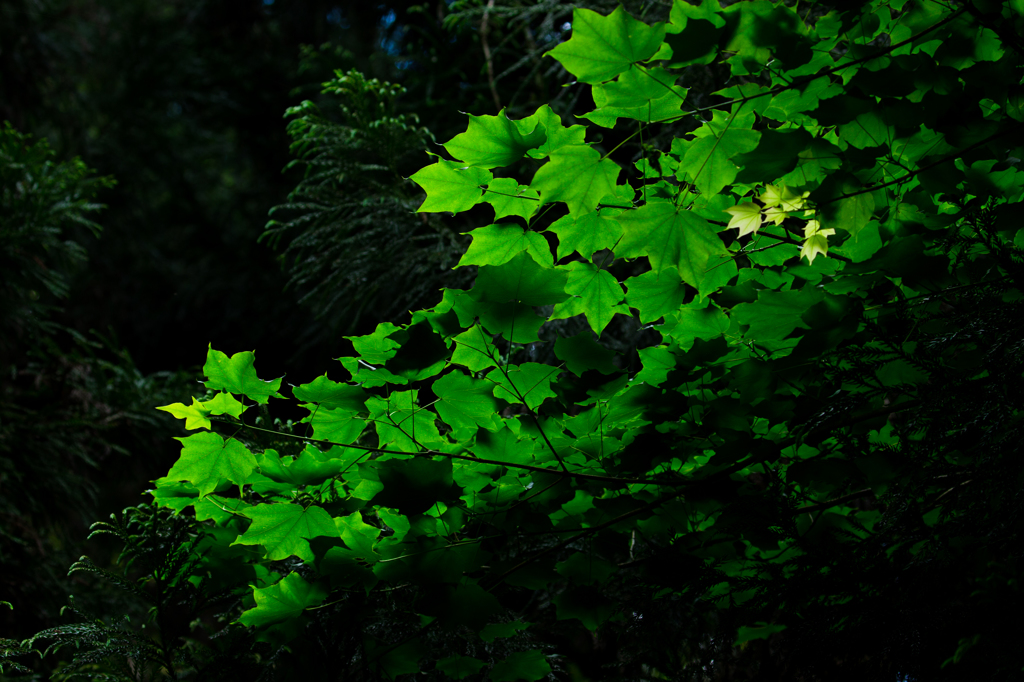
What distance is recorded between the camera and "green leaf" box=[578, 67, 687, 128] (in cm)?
71

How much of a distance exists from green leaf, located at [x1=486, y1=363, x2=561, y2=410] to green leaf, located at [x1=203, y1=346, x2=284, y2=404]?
Result: 1.02 ft

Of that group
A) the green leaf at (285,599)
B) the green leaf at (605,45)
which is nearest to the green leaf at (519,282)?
the green leaf at (605,45)

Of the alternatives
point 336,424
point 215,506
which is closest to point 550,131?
point 336,424

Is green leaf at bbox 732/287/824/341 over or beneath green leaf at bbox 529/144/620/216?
beneath

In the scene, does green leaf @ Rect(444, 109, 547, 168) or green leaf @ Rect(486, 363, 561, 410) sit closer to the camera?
green leaf @ Rect(444, 109, 547, 168)

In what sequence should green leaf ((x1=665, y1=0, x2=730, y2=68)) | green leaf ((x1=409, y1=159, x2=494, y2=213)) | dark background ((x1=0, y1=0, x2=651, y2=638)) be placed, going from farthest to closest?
dark background ((x1=0, y1=0, x2=651, y2=638))
green leaf ((x1=409, y1=159, x2=494, y2=213))
green leaf ((x1=665, y1=0, x2=730, y2=68))

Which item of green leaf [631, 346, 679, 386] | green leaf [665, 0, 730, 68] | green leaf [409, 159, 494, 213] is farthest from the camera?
green leaf [631, 346, 679, 386]

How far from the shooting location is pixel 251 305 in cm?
380

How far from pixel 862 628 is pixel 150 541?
118 centimetres

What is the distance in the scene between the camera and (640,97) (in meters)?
0.73

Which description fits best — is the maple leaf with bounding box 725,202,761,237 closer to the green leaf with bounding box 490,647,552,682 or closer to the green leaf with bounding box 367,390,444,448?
the green leaf with bounding box 367,390,444,448

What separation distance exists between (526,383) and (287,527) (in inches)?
15.6

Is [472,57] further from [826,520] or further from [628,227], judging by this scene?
[826,520]

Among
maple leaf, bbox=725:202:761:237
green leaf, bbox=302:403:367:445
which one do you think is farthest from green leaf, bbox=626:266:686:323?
green leaf, bbox=302:403:367:445
